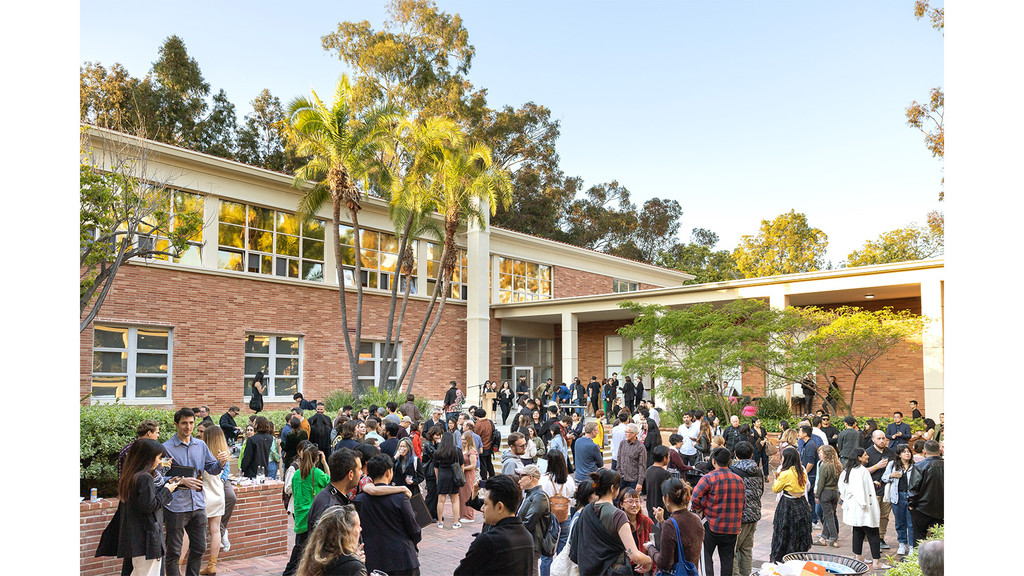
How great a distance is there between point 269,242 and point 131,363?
5292mm

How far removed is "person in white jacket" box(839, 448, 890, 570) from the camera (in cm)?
812

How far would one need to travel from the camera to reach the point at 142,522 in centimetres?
560

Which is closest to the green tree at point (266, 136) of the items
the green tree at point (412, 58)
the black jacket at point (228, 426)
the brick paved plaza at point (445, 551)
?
the green tree at point (412, 58)

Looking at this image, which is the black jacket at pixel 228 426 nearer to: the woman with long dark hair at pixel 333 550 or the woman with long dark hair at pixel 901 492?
the woman with long dark hair at pixel 333 550

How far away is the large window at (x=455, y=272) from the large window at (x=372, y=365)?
10.1 ft

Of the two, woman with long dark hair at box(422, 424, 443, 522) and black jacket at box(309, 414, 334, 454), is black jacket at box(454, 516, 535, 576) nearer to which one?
woman with long dark hair at box(422, 424, 443, 522)

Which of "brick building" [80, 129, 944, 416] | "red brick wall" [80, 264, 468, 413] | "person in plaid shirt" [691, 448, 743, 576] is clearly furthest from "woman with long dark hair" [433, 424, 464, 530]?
"red brick wall" [80, 264, 468, 413]

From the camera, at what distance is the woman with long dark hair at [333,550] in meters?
3.81

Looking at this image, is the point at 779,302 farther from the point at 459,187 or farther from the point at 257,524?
the point at 257,524

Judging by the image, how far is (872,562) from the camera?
8484 millimetres

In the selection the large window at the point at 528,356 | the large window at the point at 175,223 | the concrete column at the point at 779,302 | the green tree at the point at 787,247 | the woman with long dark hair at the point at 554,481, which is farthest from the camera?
the green tree at the point at 787,247

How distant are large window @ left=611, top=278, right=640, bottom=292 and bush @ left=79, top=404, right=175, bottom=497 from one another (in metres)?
27.0
